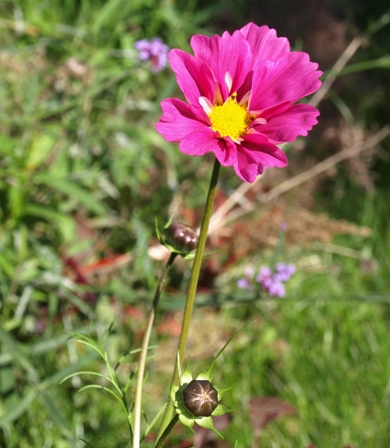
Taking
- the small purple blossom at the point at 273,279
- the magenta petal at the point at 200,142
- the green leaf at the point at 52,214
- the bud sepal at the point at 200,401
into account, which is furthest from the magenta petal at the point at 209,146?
the green leaf at the point at 52,214

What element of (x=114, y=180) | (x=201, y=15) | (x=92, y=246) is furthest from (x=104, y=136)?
(x=201, y=15)

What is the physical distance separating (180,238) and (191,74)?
162 mm

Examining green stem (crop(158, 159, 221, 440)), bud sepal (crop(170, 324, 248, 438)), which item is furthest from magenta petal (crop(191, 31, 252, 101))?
bud sepal (crop(170, 324, 248, 438))

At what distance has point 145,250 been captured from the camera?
107 centimetres

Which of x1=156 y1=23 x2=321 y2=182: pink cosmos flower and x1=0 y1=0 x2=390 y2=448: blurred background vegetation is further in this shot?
x1=0 y1=0 x2=390 y2=448: blurred background vegetation

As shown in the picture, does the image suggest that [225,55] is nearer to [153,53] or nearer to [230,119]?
[230,119]

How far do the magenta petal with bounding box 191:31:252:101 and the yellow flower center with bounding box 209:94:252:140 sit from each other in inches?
0.5

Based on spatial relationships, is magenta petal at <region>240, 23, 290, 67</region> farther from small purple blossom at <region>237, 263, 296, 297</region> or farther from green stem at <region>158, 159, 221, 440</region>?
small purple blossom at <region>237, 263, 296, 297</region>

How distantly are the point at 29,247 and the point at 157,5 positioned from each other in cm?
81

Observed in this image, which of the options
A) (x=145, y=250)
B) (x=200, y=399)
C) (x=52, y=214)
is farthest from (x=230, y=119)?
(x=52, y=214)

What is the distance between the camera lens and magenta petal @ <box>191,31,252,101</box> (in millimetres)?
578

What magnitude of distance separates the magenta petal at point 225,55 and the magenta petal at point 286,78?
0.02 meters

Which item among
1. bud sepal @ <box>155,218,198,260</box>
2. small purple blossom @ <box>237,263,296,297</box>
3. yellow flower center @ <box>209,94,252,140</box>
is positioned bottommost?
small purple blossom @ <box>237,263,296,297</box>

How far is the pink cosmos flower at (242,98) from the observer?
1.79 feet
